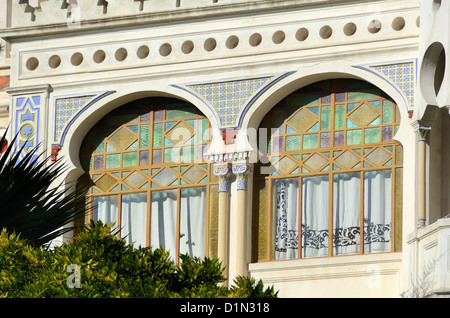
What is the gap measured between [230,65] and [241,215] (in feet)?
8.30

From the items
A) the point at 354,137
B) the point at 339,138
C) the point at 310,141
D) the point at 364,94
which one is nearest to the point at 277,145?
the point at 310,141

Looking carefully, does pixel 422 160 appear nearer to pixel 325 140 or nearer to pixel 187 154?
pixel 325 140

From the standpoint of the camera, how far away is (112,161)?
31.5 m

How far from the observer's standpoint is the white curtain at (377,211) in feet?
96.4

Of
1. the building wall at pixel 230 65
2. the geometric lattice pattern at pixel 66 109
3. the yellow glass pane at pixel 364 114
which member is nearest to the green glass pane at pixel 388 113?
the yellow glass pane at pixel 364 114

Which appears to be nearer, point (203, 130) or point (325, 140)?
point (325, 140)

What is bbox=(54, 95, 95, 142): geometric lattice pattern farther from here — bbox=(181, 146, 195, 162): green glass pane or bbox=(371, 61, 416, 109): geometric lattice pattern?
bbox=(371, 61, 416, 109): geometric lattice pattern

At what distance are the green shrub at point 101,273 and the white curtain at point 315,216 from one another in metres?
6.57

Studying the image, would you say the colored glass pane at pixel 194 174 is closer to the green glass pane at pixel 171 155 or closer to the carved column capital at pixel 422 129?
the green glass pane at pixel 171 155

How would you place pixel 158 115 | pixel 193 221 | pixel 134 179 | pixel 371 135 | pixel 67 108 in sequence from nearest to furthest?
1. pixel 371 135
2. pixel 193 221
3. pixel 134 179
4. pixel 158 115
5. pixel 67 108

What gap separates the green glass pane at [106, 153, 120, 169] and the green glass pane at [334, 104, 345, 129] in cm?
388

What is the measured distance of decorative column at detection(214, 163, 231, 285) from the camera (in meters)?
30.0

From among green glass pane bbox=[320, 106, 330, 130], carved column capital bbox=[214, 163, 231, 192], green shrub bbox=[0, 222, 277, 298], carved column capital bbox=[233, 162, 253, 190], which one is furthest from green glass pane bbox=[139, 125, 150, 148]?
green shrub bbox=[0, 222, 277, 298]
